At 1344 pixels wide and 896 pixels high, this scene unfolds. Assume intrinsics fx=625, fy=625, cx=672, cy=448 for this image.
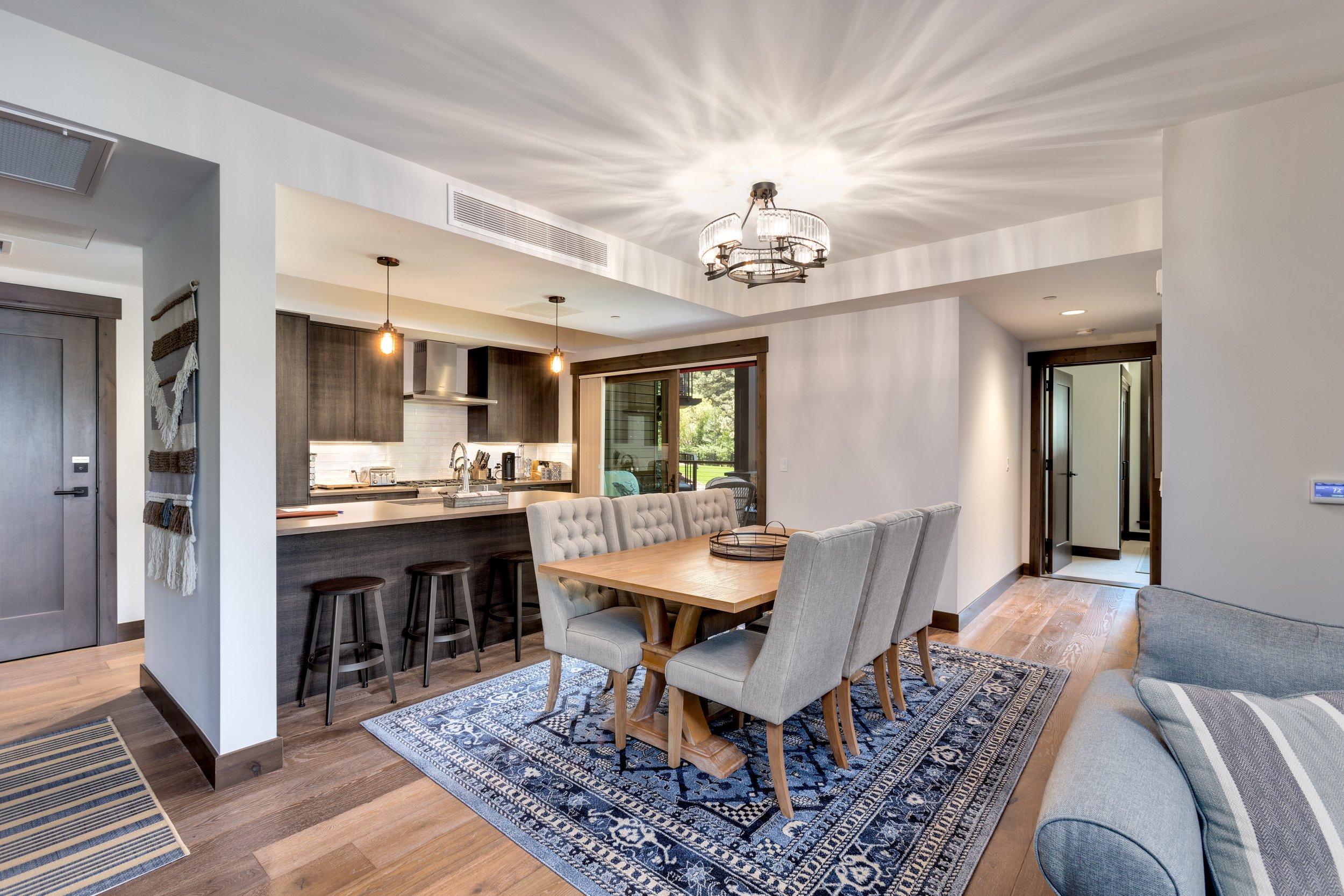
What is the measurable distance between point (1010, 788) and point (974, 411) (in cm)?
303

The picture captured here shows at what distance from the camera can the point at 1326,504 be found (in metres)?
2.19

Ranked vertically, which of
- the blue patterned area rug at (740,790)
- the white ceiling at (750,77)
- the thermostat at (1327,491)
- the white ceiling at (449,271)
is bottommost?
the blue patterned area rug at (740,790)

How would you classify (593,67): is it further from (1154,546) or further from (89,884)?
(1154,546)

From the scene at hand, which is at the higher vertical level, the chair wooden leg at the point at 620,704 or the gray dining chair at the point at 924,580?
the gray dining chair at the point at 924,580

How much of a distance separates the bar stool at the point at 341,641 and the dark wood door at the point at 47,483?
2.03m

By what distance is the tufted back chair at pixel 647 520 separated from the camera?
3.42 m

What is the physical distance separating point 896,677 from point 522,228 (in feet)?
9.91

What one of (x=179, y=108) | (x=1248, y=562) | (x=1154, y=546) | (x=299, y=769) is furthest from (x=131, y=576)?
(x=1154, y=546)

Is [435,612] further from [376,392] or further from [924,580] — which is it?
[376,392]

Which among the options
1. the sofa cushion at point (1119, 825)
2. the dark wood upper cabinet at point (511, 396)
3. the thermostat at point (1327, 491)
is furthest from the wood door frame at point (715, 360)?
the sofa cushion at point (1119, 825)

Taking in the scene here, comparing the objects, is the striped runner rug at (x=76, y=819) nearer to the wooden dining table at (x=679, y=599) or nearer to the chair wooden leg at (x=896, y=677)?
the wooden dining table at (x=679, y=599)

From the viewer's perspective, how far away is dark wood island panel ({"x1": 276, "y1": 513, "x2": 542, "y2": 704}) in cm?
311

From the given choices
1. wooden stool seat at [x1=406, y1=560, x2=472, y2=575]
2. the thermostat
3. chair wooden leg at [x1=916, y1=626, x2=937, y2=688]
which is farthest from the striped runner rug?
the thermostat

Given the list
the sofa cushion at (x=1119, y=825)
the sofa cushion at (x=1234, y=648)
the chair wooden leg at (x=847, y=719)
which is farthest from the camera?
the chair wooden leg at (x=847, y=719)
